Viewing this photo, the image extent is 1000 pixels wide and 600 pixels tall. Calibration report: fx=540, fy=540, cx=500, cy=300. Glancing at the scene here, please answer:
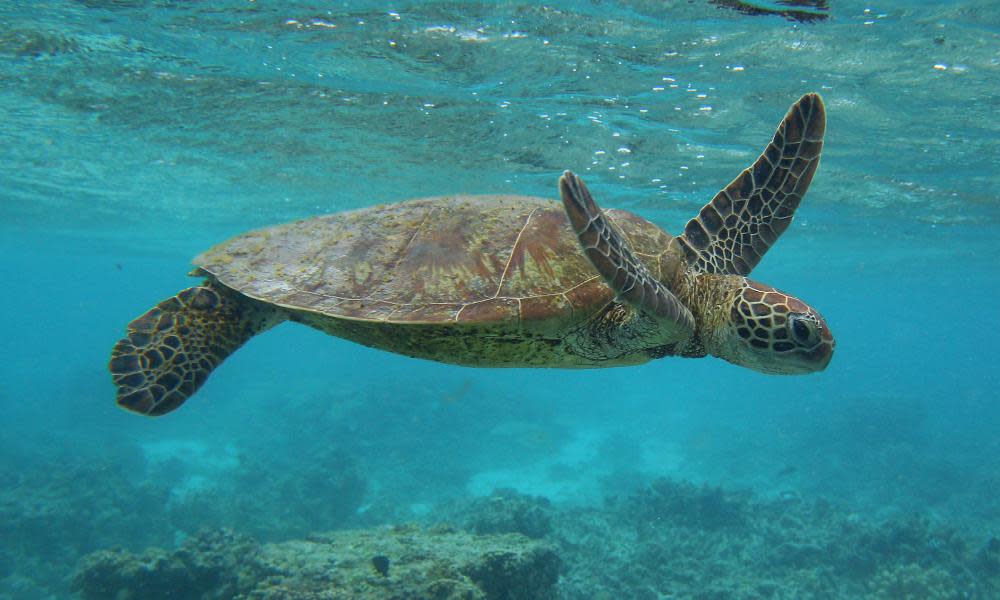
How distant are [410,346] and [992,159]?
1799 cm

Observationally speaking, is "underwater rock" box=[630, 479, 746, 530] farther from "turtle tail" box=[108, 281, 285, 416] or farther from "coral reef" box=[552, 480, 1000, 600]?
"turtle tail" box=[108, 281, 285, 416]

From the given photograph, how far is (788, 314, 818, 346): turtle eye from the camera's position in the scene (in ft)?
11.5

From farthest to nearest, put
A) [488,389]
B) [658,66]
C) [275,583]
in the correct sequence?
[488,389] < [658,66] < [275,583]

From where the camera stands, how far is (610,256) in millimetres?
2889

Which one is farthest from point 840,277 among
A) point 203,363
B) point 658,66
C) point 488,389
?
point 203,363

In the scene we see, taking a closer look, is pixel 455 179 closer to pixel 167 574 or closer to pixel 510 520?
pixel 510 520

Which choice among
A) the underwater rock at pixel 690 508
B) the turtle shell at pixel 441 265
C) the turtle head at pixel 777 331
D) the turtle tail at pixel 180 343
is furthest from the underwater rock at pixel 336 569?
the underwater rock at pixel 690 508

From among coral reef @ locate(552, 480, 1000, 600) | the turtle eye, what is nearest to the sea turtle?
the turtle eye

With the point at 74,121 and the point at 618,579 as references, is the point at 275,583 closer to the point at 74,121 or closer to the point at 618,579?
the point at 618,579

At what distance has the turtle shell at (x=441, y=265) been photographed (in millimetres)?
3871

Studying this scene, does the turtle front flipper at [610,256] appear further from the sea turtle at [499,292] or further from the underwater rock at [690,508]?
the underwater rock at [690,508]

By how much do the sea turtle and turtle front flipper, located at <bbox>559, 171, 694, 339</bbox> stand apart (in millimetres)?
26

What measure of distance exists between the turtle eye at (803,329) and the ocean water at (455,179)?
6.83 m

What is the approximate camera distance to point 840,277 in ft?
144
